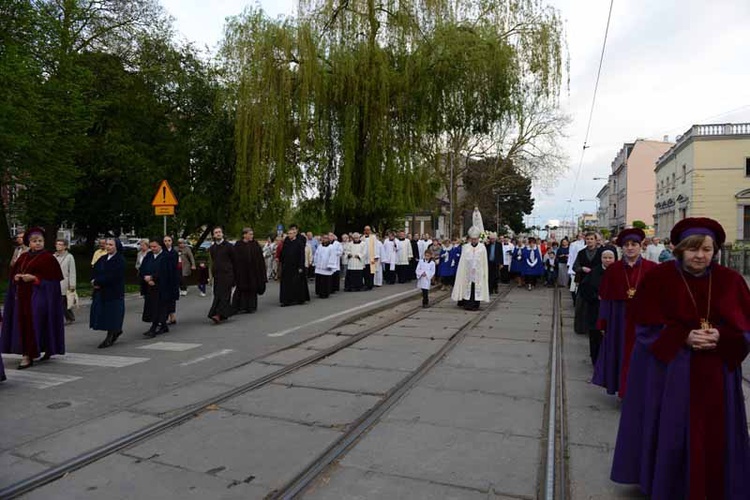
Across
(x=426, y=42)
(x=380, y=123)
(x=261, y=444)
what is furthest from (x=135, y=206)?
(x=261, y=444)

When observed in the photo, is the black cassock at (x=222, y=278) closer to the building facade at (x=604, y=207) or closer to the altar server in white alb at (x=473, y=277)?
the altar server in white alb at (x=473, y=277)

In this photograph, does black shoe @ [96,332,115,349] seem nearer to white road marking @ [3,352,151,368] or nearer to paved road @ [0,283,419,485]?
paved road @ [0,283,419,485]

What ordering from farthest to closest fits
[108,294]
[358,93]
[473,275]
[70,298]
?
[358,93] < [473,275] < [70,298] < [108,294]

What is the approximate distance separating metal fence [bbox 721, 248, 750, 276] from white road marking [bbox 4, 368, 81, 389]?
97.3 ft

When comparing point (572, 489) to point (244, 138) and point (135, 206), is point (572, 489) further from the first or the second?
point (135, 206)

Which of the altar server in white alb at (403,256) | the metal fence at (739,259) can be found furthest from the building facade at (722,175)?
the altar server in white alb at (403,256)

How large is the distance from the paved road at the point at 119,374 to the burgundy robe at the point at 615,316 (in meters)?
4.29

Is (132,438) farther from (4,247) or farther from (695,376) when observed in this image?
(4,247)

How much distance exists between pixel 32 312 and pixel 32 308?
0.18 ft

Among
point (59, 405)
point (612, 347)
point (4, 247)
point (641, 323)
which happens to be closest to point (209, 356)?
point (59, 405)

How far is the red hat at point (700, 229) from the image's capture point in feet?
11.4

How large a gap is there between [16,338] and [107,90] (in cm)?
1881

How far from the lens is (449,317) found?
12.4 meters

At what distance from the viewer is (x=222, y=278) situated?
11508 mm
